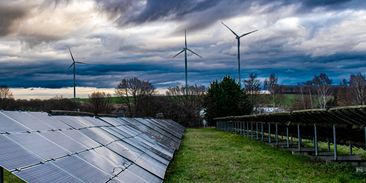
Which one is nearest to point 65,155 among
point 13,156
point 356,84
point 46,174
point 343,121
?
point 46,174

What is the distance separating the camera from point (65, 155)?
9422 mm

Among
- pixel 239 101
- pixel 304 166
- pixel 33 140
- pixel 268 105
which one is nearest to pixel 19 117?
pixel 33 140

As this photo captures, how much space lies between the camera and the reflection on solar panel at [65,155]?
746 centimetres

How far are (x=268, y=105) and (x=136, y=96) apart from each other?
1393 inches

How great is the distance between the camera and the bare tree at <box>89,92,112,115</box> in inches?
3937

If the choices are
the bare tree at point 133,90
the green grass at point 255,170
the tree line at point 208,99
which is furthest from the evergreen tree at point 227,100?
the green grass at point 255,170

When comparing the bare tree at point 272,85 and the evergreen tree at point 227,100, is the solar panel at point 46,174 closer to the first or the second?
the evergreen tree at point 227,100

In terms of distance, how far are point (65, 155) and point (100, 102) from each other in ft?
316

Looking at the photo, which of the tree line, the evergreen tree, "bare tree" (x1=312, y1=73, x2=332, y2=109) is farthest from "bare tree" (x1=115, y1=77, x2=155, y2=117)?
"bare tree" (x1=312, y1=73, x2=332, y2=109)

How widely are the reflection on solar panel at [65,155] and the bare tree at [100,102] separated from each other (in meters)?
85.2

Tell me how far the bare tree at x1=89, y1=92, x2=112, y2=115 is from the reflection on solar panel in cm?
8519

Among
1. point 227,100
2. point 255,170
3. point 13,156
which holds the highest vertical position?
point 13,156

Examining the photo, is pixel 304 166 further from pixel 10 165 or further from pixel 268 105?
pixel 268 105

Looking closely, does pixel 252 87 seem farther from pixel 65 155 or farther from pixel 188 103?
pixel 65 155
